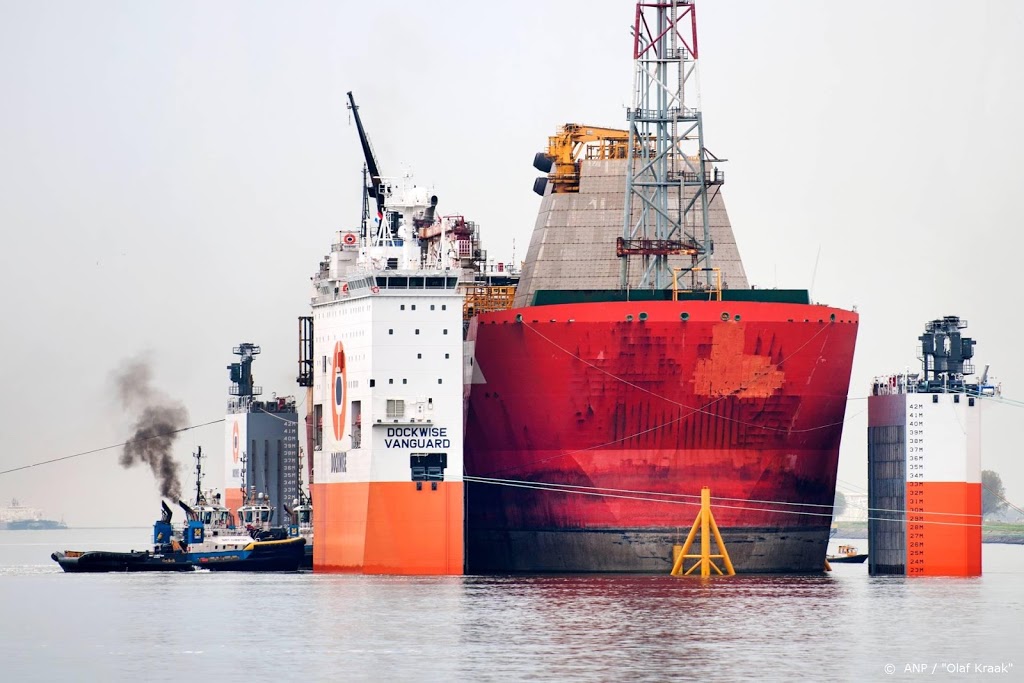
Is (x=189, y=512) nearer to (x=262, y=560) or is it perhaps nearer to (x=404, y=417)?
(x=262, y=560)

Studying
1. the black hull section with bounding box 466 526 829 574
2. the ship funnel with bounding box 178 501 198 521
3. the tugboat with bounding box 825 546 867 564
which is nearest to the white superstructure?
the black hull section with bounding box 466 526 829 574

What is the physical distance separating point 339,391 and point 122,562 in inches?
710

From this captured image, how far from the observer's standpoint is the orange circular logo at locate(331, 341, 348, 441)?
81250 millimetres

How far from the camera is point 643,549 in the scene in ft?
266

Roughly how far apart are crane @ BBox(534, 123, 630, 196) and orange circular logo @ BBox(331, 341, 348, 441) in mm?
14064

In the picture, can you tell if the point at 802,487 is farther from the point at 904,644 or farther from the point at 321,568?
the point at 904,644

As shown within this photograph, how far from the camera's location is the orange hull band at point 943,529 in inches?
3189

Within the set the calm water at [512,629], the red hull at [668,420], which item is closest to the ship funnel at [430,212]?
the red hull at [668,420]

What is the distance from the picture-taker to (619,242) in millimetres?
80750

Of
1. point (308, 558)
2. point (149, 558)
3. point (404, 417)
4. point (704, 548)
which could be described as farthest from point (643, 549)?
point (149, 558)

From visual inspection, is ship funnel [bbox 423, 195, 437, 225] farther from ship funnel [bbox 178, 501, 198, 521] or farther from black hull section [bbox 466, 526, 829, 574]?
ship funnel [bbox 178, 501, 198, 521]

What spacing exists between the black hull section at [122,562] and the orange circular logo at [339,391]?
43.4 ft

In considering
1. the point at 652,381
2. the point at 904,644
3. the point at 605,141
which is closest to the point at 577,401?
the point at 652,381

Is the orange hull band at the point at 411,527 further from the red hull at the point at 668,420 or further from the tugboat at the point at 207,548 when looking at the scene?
the tugboat at the point at 207,548
